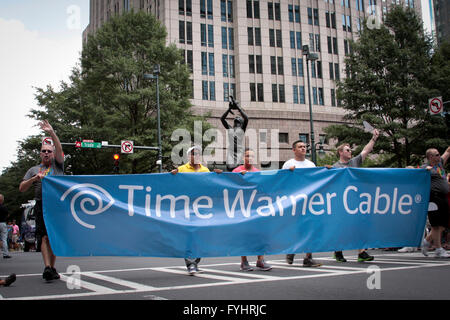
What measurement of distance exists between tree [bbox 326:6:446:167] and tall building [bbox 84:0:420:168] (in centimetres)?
1848

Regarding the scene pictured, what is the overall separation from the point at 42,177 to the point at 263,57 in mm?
43199

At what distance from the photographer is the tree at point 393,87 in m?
25.1

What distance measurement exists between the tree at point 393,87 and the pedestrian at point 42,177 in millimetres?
20880

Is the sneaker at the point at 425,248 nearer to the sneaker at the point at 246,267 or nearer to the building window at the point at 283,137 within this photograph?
the sneaker at the point at 246,267

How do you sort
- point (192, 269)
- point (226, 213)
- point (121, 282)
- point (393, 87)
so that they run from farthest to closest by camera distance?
point (393, 87)
point (192, 269)
point (226, 213)
point (121, 282)

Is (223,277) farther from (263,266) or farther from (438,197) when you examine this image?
(438,197)

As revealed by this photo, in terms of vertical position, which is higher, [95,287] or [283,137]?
[283,137]

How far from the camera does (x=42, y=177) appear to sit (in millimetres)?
6789

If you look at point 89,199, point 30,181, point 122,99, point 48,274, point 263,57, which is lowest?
point 48,274

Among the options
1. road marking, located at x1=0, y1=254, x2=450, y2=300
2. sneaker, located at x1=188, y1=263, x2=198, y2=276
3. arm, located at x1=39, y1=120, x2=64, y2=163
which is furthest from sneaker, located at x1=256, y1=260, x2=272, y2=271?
arm, located at x1=39, y1=120, x2=64, y2=163

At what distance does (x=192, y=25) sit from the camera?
152 feet

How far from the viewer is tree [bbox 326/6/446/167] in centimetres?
2506

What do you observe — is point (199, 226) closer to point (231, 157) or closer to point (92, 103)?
point (231, 157)

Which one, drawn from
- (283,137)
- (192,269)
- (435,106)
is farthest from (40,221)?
(283,137)
